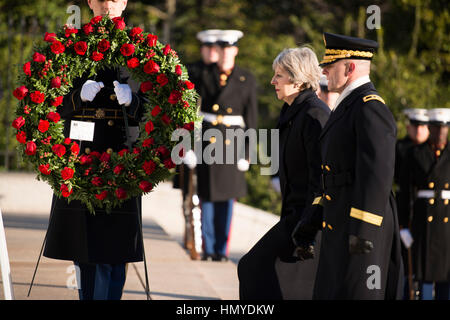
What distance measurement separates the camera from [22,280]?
6.19 metres

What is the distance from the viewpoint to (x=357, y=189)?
3.94 m

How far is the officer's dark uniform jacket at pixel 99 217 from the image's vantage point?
15.9 ft

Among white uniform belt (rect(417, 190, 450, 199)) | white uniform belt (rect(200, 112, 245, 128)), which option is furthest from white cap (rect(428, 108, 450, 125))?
white uniform belt (rect(200, 112, 245, 128))

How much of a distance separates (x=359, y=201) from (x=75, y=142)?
1.80 meters

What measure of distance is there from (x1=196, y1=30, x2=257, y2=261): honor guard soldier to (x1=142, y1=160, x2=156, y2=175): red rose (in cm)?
324

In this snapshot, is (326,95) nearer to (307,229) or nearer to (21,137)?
(307,229)

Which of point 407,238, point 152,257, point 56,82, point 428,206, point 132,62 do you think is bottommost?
point 152,257

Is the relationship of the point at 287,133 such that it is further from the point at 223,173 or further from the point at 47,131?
the point at 223,173

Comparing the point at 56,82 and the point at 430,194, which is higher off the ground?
the point at 56,82

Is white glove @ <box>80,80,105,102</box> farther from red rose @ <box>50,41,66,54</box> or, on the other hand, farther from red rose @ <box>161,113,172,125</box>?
red rose @ <box>161,113,172,125</box>

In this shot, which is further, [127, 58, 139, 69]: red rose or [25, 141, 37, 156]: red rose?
[127, 58, 139, 69]: red rose

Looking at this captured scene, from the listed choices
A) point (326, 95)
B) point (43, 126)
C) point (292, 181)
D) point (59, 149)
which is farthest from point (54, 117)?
point (326, 95)

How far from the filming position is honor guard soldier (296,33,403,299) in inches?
154

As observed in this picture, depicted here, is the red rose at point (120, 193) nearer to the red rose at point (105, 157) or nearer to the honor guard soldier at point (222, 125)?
the red rose at point (105, 157)
